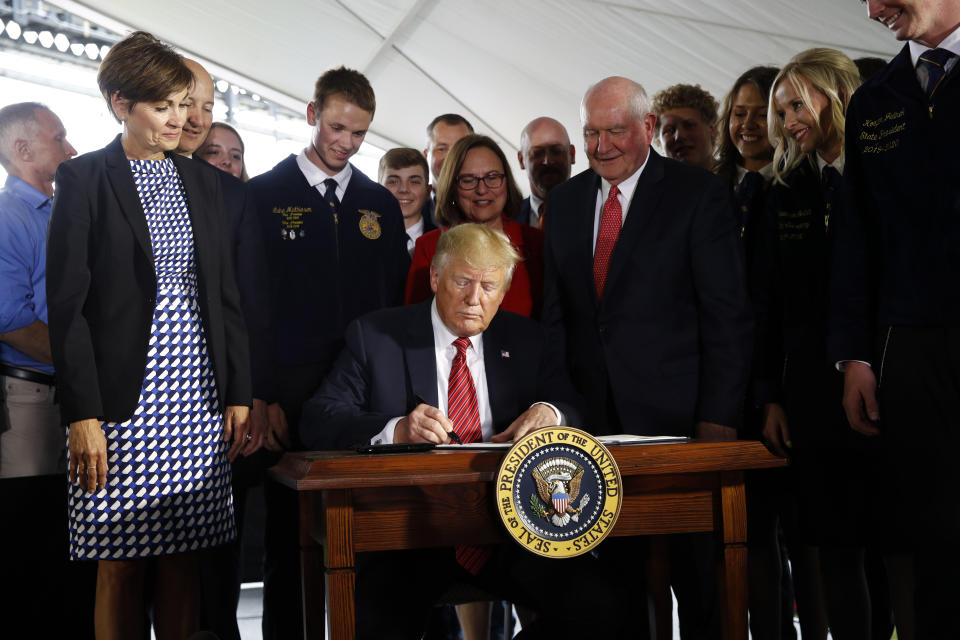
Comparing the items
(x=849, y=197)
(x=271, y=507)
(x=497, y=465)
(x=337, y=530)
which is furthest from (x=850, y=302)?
(x=271, y=507)

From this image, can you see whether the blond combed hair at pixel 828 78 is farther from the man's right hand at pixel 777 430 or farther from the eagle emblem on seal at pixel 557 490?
the eagle emblem on seal at pixel 557 490

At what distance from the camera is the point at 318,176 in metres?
2.90

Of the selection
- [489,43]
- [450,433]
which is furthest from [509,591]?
[489,43]

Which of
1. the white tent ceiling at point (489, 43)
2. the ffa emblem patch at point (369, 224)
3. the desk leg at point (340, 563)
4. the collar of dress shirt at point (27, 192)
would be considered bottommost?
the desk leg at point (340, 563)

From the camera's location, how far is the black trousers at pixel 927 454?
1.75 meters

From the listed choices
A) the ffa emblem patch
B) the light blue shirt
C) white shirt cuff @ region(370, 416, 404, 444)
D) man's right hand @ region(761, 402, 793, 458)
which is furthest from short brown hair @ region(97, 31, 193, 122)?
man's right hand @ region(761, 402, 793, 458)

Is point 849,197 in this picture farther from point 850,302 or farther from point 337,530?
point 337,530

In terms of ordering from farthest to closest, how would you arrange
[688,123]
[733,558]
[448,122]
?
[448,122] < [688,123] < [733,558]

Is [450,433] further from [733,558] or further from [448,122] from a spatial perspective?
[448,122]

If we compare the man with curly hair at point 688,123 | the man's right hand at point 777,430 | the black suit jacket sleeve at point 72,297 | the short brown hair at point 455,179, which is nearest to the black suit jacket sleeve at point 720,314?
the man's right hand at point 777,430

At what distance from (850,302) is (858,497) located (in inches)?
23.3

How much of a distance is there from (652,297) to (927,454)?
0.82 metres

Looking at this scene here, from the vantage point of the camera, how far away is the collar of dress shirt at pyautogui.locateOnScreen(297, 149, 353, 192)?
2891 millimetres

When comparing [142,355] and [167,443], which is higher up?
[142,355]
